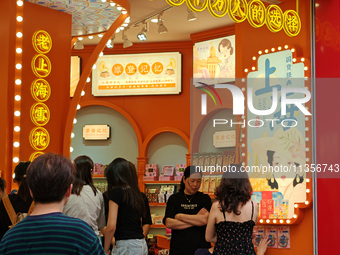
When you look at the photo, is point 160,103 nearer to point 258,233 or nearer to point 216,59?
point 216,59

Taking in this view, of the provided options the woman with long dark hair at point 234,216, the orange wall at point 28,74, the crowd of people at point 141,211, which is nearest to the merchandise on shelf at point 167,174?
the orange wall at point 28,74

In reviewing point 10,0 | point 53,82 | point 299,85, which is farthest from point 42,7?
point 299,85

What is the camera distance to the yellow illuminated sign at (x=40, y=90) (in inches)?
247

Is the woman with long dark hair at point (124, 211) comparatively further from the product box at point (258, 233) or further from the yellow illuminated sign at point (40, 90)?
the yellow illuminated sign at point (40, 90)

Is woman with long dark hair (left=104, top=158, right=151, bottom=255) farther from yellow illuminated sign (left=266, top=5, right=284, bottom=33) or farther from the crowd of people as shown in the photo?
yellow illuminated sign (left=266, top=5, right=284, bottom=33)

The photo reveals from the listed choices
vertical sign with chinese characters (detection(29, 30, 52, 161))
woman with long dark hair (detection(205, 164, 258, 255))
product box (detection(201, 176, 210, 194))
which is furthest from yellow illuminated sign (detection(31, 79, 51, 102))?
product box (detection(201, 176, 210, 194))

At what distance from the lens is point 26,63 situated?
6.21 m

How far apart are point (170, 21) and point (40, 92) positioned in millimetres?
3238

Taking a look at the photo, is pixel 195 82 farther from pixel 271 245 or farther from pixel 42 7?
pixel 271 245

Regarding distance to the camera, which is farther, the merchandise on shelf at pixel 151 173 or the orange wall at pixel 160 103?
the orange wall at pixel 160 103

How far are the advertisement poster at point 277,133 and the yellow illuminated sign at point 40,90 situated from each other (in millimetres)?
2333

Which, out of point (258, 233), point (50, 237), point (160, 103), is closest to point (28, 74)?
Answer: point (258, 233)

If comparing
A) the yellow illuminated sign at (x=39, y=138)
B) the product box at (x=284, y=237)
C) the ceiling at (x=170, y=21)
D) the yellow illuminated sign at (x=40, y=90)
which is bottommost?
the product box at (x=284, y=237)

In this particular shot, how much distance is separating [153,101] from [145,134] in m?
0.62
